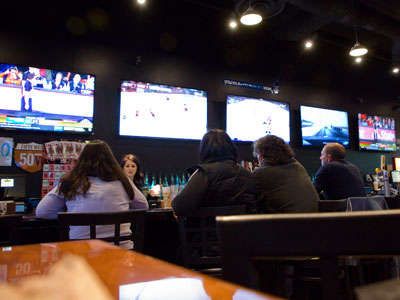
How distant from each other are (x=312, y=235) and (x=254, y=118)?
490cm

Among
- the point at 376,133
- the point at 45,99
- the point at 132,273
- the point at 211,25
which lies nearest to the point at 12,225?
the point at 132,273

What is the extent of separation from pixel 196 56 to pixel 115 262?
15.9 feet

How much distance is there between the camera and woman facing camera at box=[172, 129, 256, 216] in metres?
1.92

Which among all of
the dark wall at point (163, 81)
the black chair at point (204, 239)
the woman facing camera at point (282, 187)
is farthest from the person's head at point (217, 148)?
the dark wall at point (163, 81)

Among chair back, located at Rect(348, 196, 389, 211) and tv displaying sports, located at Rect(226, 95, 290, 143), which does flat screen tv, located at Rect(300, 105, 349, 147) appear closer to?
tv displaying sports, located at Rect(226, 95, 290, 143)

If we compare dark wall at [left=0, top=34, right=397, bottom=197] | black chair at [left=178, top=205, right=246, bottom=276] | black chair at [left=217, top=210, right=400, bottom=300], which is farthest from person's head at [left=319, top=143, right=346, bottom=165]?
black chair at [left=217, top=210, right=400, bottom=300]

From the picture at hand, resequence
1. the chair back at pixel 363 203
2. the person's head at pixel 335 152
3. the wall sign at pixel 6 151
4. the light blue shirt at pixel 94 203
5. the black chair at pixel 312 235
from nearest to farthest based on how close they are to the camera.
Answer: the black chair at pixel 312 235
the light blue shirt at pixel 94 203
the chair back at pixel 363 203
the person's head at pixel 335 152
the wall sign at pixel 6 151

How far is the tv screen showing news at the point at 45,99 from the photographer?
3496 millimetres

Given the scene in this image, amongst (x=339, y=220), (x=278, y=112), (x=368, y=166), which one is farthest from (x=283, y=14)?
(x=339, y=220)

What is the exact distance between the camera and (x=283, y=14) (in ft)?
17.1

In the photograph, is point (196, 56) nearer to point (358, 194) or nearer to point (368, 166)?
point (358, 194)

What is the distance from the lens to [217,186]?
1997 millimetres

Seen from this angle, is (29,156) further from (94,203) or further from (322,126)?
(322,126)

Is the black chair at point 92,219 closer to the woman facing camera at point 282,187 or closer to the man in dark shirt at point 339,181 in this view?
the woman facing camera at point 282,187
